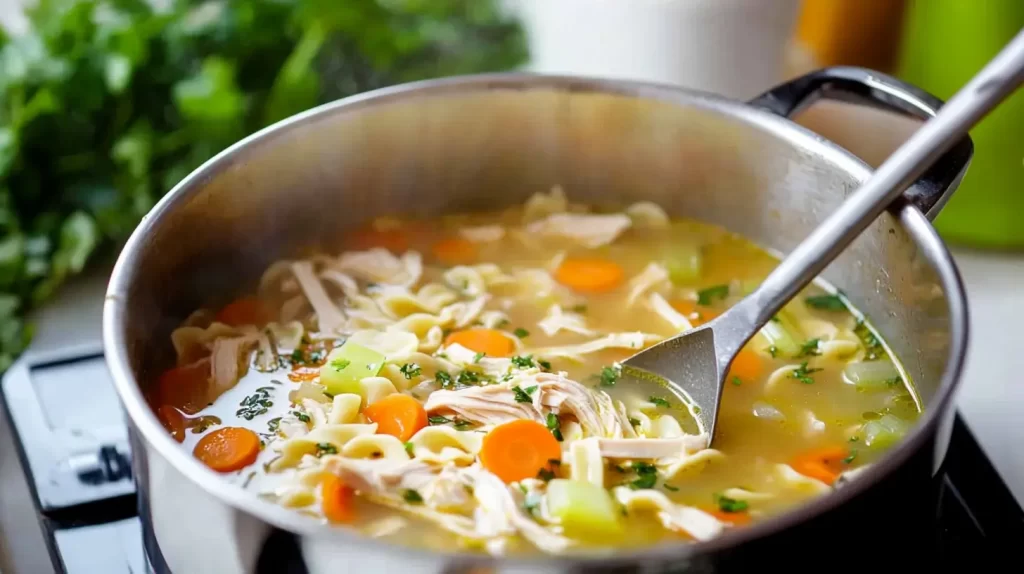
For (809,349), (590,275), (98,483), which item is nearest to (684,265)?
(590,275)

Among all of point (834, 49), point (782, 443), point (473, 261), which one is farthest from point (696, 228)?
point (834, 49)

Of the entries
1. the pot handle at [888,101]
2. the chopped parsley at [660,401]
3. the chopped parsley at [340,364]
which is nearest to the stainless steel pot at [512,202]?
the pot handle at [888,101]

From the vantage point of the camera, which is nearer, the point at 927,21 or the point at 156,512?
the point at 156,512

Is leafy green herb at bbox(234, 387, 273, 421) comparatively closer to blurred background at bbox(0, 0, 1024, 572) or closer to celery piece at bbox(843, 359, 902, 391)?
blurred background at bbox(0, 0, 1024, 572)

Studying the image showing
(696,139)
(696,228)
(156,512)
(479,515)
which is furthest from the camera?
(696,228)

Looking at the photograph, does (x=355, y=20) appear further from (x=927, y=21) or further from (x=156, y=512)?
(x=156, y=512)

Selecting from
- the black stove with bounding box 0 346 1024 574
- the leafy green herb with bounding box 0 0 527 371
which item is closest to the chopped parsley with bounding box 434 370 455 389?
the black stove with bounding box 0 346 1024 574
